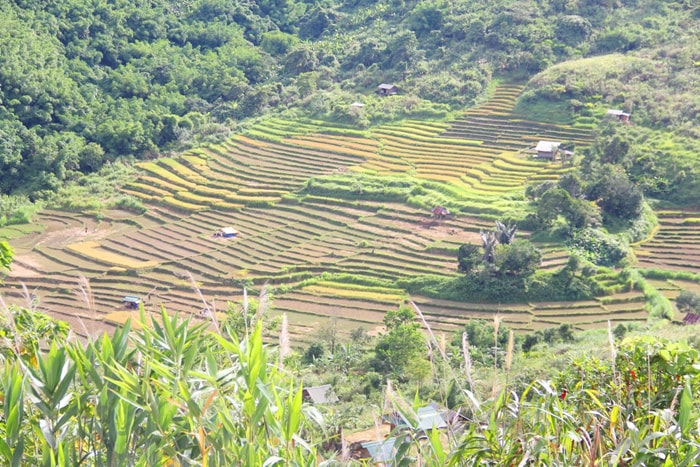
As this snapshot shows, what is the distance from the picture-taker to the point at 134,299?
23094mm

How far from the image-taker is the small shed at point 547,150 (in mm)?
29595

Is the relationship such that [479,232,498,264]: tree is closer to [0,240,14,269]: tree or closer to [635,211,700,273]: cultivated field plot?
[635,211,700,273]: cultivated field plot

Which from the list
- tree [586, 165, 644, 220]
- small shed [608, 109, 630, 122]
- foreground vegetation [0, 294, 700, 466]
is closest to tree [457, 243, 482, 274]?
tree [586, 165, 644, 220]

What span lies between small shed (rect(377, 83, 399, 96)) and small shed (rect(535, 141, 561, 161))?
9021mm

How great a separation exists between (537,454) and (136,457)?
2.16 m

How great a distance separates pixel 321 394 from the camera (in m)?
16.0

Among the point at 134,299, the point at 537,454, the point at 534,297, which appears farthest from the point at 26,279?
the point at 537,454

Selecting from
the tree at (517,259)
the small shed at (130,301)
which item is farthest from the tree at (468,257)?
the small shed at (130,301)

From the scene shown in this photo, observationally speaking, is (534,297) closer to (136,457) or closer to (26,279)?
(26,279)

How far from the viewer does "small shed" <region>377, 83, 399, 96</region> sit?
123 ft

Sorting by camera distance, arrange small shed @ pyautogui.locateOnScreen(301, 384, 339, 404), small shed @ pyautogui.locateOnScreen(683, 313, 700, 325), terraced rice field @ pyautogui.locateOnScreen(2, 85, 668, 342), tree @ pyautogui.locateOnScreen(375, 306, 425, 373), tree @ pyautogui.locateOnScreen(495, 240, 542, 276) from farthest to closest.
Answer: terraced rice field @ pyautogui.locateOnScreen(2, 85, 668, 342), tree @ pyautogui.locateOnScreen(495, 240, 542, 276), small shed @ pyautogui.locateOnScreen(683, 313, 700, 325), tree @ pyautogui.locateOnScreen(375, 306, 425, 373), small shed @ pyautogui.locateOnScreen(301, 384, 339, 404)

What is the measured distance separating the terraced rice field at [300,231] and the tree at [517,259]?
962 millimetres

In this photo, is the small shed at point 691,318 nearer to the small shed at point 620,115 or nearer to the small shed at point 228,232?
the small shed at point 620,115

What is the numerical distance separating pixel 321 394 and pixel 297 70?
92.5 feet
